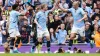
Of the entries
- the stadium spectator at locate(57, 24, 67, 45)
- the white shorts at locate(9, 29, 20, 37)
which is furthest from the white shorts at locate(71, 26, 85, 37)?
the white shorts at locate(9, 29, 20, 37)

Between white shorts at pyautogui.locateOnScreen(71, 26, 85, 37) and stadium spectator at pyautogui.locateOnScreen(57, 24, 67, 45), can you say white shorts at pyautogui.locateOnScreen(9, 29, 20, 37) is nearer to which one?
stadium spectator at pyautogui.locateOnScreen(57, 24, 67, 45)

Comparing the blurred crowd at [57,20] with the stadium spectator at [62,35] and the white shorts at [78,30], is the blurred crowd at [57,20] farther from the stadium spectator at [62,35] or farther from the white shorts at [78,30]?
the white shorts at [78,30]

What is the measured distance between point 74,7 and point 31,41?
1.93 m

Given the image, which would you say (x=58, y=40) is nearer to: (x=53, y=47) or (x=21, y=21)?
(x=53, y=47)

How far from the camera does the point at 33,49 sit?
11.1 m

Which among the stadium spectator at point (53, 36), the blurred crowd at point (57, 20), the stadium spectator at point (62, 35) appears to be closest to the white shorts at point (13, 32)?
the blurred crowd at point (57, 20)

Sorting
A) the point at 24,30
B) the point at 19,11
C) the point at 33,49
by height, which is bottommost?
the point at 33,49

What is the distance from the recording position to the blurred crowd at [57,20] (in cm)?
1105

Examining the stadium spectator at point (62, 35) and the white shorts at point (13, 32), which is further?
the white shorts at point (13, 32)

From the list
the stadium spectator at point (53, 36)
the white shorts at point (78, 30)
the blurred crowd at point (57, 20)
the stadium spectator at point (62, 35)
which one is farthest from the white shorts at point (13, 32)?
the white shorts at point (78, 30)

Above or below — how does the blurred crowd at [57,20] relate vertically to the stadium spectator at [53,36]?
above

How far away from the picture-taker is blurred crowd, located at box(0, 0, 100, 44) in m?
11.0

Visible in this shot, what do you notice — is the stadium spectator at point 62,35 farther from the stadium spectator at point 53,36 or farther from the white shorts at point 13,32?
the white shorts at point 13,32

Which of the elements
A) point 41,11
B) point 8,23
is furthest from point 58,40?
point 8,23
